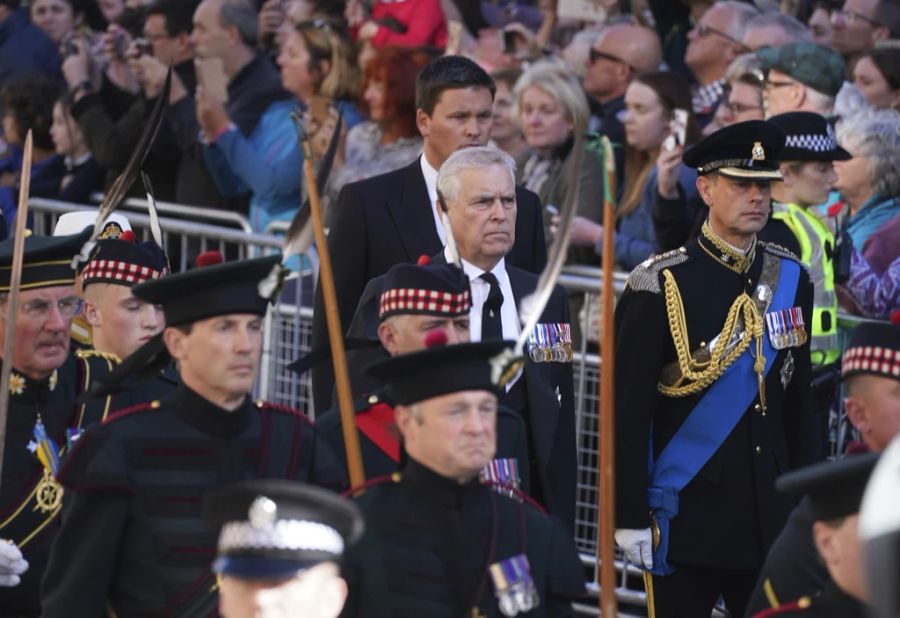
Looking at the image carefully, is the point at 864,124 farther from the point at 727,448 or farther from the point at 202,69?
the point at 202,69

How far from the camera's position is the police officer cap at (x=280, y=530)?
477cm

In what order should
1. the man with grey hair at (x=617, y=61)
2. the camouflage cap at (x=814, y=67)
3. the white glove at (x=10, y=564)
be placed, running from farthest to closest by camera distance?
the man with grey hair at (x=617, y=61) < the camouflage cap at (x=814, y=67) < the white glove at (x=10, y=564)

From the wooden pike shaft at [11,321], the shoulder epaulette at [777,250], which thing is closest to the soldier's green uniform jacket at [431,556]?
the wooden pike shaft at [11,321]

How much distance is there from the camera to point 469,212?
7.60 m

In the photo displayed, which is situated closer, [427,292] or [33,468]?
[427,292]

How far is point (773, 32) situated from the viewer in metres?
11.2

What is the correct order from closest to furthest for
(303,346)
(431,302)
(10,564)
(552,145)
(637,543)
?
(431,302) → (10,564) → (637,543) → (552,145) → (303,346)

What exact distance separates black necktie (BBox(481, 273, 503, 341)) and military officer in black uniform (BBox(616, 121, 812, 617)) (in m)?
0.46

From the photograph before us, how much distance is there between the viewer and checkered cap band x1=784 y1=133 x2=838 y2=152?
29.0 ft

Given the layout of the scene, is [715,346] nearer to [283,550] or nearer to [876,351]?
[876,351]

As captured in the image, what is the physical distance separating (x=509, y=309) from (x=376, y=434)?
915mm

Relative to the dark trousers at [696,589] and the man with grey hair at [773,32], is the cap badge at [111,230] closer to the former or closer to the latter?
the dark trousers at [696,589]

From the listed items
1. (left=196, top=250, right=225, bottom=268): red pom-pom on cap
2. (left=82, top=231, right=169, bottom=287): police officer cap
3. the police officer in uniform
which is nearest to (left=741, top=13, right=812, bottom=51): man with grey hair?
the police officer in uniform

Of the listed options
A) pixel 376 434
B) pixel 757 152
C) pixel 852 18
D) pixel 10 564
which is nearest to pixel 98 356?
pixel 10 564
